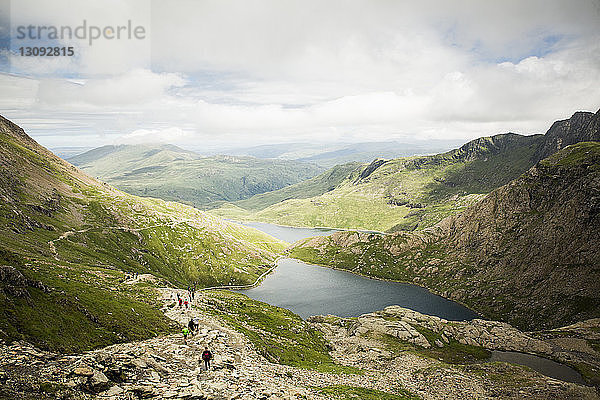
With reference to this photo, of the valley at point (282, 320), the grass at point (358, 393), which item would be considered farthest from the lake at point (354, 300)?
the grass at point (358, 393)

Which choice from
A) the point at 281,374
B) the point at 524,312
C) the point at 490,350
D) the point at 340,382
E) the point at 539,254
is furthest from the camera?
the point at 539,254

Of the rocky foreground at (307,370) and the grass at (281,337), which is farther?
the grass at (281,337)

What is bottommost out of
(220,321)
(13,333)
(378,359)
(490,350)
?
(490,350)

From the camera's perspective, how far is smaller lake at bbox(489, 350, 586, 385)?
72250 millimetres

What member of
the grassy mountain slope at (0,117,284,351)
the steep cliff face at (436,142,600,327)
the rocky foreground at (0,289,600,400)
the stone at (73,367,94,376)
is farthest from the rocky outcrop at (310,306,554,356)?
the stone at (73,367,94,376)

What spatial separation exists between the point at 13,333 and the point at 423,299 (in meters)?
191

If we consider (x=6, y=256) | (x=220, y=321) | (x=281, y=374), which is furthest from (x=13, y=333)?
(x=220, y=321)

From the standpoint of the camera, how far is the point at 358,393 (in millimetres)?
42656

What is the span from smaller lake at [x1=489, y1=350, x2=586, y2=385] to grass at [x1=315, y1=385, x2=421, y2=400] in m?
51.4

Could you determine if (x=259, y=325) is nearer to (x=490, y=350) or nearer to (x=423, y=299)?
(x=490, y=350)

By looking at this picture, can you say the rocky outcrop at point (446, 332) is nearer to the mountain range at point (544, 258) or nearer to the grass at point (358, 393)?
the grass at point (358, 393)

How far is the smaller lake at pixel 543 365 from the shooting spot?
→ 237 ft

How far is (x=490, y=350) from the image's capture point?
9206 centimetres

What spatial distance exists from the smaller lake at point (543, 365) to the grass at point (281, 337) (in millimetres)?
53190
